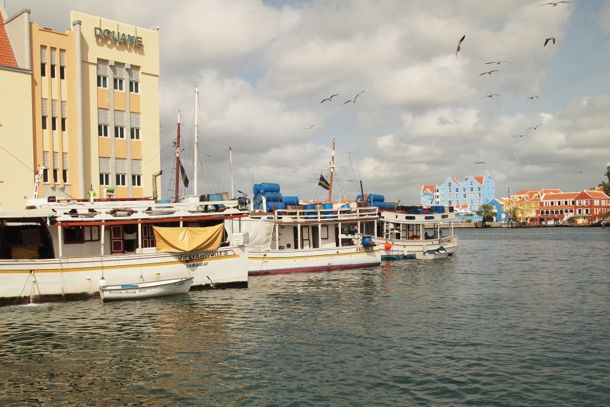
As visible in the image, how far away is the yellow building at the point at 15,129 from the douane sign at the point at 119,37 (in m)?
6.93

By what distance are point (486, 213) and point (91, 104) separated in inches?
6668

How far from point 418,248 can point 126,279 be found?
34.3 m

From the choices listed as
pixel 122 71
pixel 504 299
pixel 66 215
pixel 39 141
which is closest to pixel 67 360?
pixel 66 215

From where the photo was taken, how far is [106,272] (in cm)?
2767

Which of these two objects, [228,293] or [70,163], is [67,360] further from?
[70,163]

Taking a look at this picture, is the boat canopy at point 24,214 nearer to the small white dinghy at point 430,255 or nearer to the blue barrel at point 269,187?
the blue barrel at point 269,187

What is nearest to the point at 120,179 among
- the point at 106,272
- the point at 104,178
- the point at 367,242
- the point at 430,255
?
the point at 104,178

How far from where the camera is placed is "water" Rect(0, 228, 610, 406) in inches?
546

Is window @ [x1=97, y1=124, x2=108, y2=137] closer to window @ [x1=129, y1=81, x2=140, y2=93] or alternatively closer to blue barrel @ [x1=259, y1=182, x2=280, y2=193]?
window @ [x1=129, y1=81, x2=140, y2=93]

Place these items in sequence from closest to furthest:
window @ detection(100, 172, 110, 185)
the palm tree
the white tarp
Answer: the white tarp < window @ detection(100, 172, 110, 185) < the palm tree

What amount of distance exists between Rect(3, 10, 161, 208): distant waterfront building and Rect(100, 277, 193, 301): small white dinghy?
1976cm

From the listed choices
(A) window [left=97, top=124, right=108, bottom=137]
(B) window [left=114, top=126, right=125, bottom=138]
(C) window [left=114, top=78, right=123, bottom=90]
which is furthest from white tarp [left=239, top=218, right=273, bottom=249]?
(C) window [left=114, top=78, right=123, bottom=90]

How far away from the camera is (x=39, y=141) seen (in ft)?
143

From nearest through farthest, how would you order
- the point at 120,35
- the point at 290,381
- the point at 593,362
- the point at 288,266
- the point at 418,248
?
the point at 290,381 < the point at 593,362 < the point at 288,266 < the point at 120,35 < the point at 418,248
